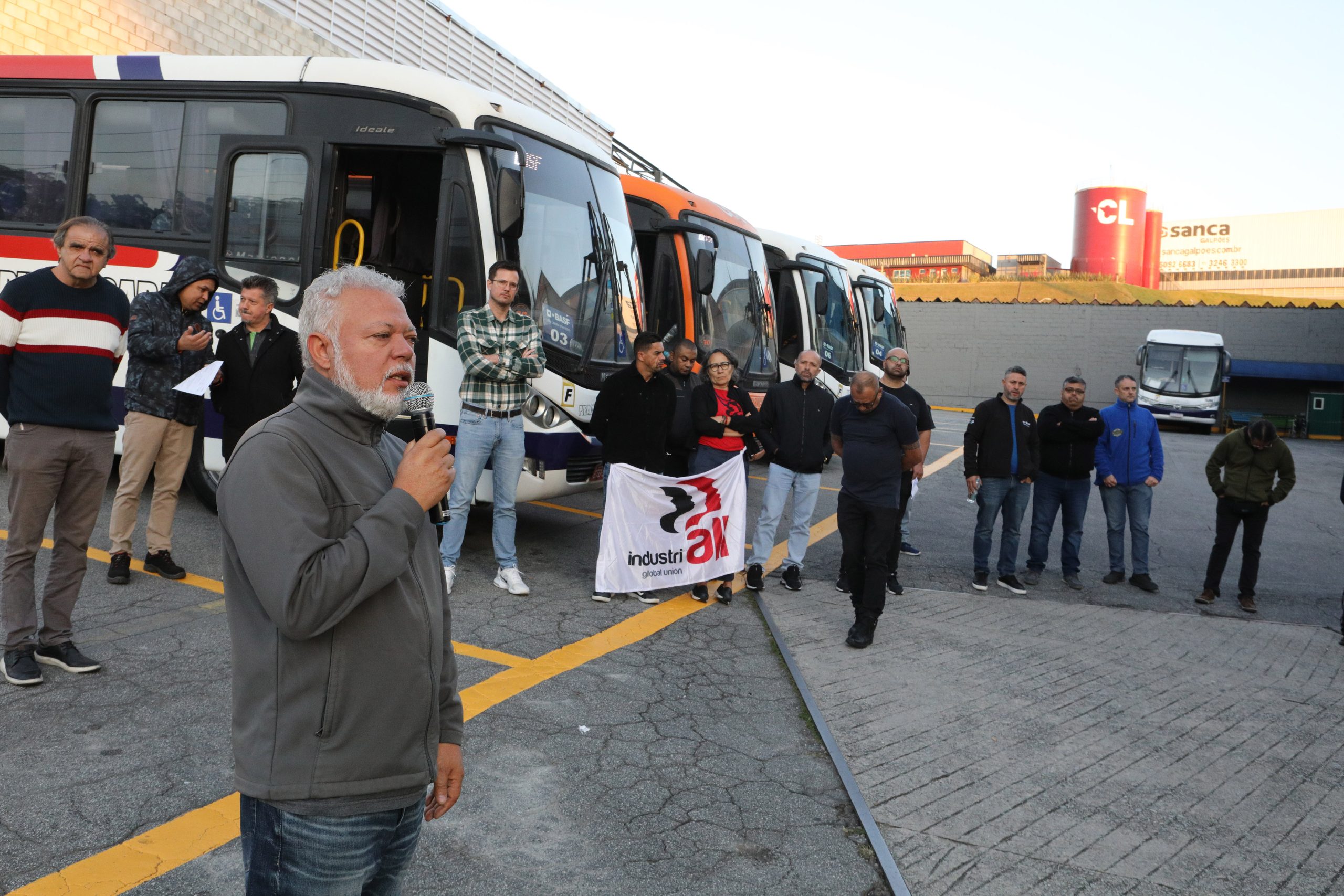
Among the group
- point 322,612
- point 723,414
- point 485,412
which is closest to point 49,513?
point 485,412

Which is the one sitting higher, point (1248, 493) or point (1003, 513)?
point (1248, 493)

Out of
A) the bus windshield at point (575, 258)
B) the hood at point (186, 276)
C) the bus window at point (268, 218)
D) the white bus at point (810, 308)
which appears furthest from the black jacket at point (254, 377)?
the white bus at point (810, 308)

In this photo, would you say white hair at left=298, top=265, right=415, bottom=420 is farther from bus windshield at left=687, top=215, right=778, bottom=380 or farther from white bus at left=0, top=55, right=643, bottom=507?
bus windshield at left=687, top=215, right=778, bottom=380

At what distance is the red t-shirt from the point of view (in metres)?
7.52

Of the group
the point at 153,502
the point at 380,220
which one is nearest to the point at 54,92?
the point at 380,220

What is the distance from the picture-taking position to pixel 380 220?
25.6 ft

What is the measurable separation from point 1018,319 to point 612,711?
1536 inches

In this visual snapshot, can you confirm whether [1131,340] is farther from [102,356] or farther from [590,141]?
[102,356]

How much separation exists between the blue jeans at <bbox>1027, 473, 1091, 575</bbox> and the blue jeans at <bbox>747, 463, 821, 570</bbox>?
236cm

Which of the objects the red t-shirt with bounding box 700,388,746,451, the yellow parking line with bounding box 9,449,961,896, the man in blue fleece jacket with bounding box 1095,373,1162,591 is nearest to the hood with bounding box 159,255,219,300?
the yellow parking line with bounding box 9,449,961,896

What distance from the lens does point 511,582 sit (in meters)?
6.75

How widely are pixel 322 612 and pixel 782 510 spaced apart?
6194 mm

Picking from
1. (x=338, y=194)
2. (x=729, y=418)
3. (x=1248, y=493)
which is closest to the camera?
(x=338, y=194)

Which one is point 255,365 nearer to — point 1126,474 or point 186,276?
point 186,276
